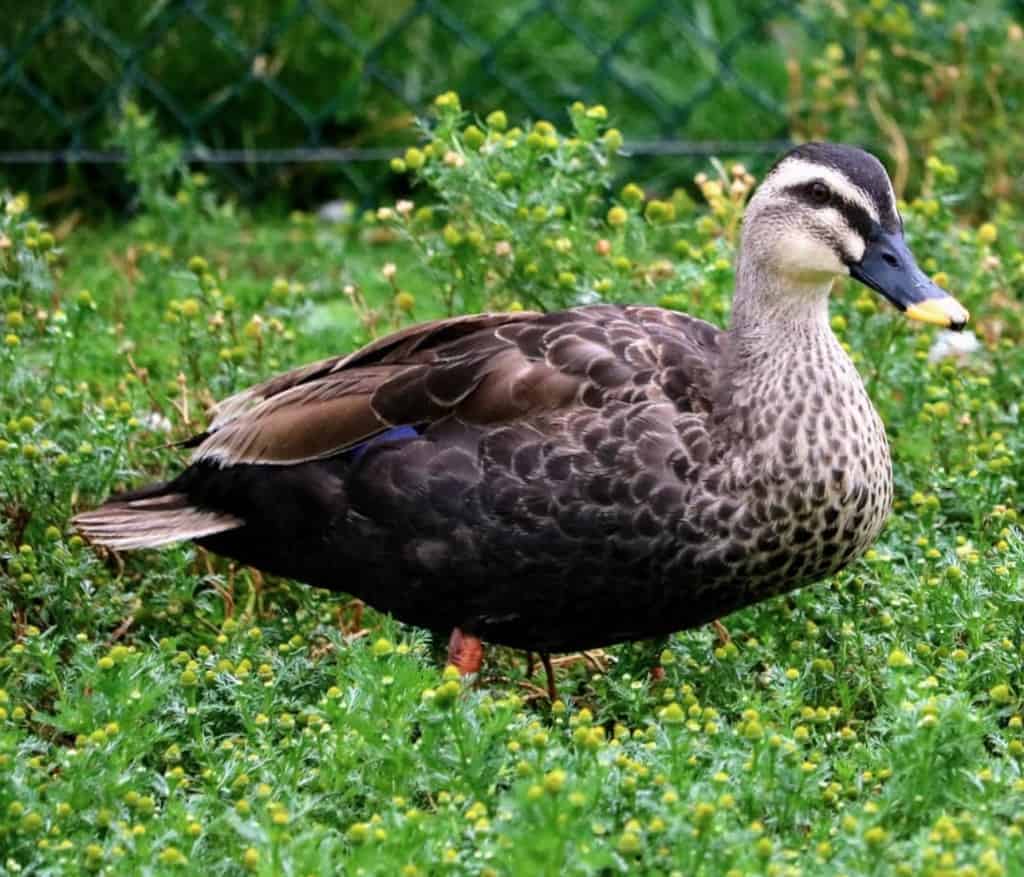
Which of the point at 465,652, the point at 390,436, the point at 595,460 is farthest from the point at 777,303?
the point at 465,652

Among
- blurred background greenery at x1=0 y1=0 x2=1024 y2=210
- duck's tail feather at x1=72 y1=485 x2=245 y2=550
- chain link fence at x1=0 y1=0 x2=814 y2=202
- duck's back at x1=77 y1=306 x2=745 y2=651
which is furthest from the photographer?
chain link fence at x1=0 y1=0 x2=814 y2=202

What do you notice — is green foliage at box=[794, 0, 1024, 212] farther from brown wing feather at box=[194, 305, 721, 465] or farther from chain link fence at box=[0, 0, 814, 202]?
brown wing feather at box=[194, 305, 721, 465]

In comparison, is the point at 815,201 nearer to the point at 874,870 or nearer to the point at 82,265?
the point at 874,870

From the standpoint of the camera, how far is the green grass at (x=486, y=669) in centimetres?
341

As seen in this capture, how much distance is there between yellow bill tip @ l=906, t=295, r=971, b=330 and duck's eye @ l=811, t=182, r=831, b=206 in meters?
0.29

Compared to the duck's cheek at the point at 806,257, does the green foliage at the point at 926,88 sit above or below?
below

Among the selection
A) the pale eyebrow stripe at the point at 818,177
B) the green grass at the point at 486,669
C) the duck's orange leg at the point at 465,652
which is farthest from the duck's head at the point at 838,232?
the duck's orange leg at the point at 465,652

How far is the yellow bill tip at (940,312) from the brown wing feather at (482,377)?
44 centimetres

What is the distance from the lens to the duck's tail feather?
4672mm

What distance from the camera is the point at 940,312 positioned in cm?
441

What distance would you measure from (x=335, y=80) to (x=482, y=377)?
367 cm

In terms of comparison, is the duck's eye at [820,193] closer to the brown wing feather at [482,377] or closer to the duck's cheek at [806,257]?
the duck's cheek at [806,257]

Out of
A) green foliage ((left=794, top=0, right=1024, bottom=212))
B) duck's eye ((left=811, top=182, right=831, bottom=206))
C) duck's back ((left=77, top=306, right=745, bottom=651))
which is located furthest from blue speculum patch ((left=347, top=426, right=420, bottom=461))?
green foliage ((left=794, top=0, right=1024, bottom=212))

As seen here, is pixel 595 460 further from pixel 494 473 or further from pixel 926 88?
Answer: pixel 926 88
